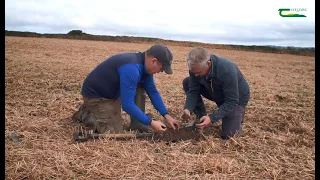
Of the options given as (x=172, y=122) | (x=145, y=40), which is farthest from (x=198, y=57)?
(x=145, y=40)

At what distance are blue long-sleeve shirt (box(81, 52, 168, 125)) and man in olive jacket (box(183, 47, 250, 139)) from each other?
2.08 feet

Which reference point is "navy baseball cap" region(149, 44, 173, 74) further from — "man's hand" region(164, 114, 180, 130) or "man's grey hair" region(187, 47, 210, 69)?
"man's hand" region(164, 114, 180, 130)

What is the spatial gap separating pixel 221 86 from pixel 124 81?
1440 mm

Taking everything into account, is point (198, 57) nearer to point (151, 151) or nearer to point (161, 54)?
point (161, 54)

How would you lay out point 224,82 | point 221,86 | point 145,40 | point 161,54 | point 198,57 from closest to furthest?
point 161,54 → point 198,57 → point 224,82 → point 221,86 → point 145,40

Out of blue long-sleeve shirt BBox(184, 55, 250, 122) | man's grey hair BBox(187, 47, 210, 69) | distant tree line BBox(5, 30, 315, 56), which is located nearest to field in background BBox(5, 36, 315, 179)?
blue long-sleeve shirt BBox(184, 55, 250, 122)

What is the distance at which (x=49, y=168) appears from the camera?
11.2ft

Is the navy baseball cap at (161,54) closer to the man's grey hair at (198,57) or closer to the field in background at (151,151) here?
the man's grey hair at (198,57)

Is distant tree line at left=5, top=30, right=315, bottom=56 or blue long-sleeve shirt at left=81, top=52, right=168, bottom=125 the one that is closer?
blue long-sleeve shirt at left=81, top=52, right=168, bottom=125

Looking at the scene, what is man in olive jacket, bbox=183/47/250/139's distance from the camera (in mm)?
4195

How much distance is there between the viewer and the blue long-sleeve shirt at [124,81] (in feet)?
13.2

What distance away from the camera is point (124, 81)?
13.1ft

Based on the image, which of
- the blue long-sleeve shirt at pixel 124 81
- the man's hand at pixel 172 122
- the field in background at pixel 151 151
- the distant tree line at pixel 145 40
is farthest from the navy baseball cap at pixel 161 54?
the distant tree line at pixel 145 40
